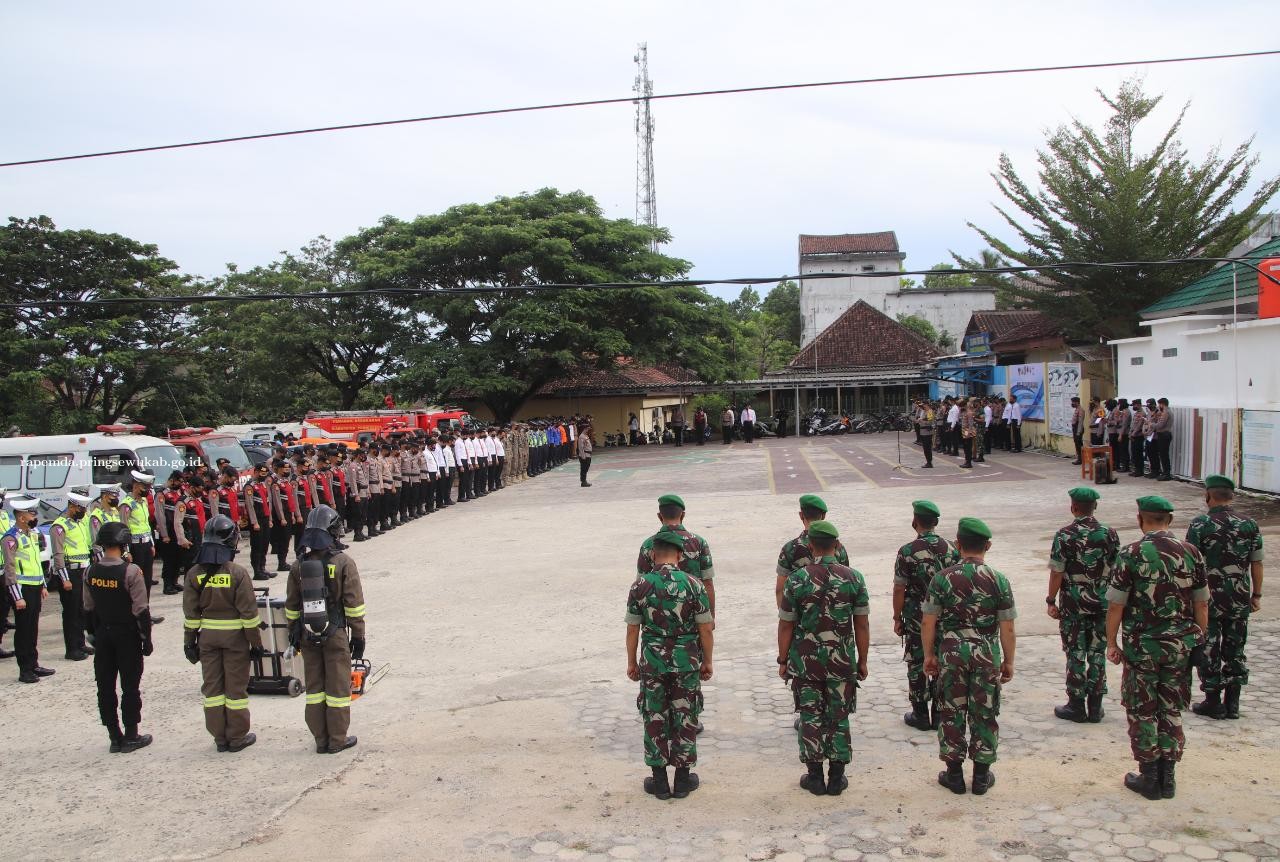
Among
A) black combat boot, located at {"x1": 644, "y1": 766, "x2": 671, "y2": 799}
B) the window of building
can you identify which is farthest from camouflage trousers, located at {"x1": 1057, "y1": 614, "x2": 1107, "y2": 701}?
the window of building

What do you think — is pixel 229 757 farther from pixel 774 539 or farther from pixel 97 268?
pixel 97 268

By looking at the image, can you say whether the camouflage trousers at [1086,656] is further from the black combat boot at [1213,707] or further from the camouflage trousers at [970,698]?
the camouflage trousers at [970,698]

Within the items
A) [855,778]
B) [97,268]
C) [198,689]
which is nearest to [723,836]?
[855,778]

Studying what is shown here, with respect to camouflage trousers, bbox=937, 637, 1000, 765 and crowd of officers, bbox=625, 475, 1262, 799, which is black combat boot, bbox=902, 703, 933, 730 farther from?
camouflage trousers, bbox=937, 637, 1000, 765

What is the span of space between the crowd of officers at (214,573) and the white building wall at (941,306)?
160 feet

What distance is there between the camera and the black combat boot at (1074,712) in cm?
661

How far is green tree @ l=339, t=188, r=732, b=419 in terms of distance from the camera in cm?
3509

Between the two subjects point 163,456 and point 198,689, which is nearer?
point 198,689

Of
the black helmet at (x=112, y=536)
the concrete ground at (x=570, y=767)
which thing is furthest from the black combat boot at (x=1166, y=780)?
the black helmet at (x=112, y=536)

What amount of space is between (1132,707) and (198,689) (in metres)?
7.43

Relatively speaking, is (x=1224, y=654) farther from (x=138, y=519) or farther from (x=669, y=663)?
(x=138, y=519)

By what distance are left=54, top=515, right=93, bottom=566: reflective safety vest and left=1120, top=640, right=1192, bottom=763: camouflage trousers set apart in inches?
389

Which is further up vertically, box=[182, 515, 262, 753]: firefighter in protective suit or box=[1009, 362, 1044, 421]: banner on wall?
box=[1009, 362, 1044, 421]: banner on wall

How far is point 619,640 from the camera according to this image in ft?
30.4
